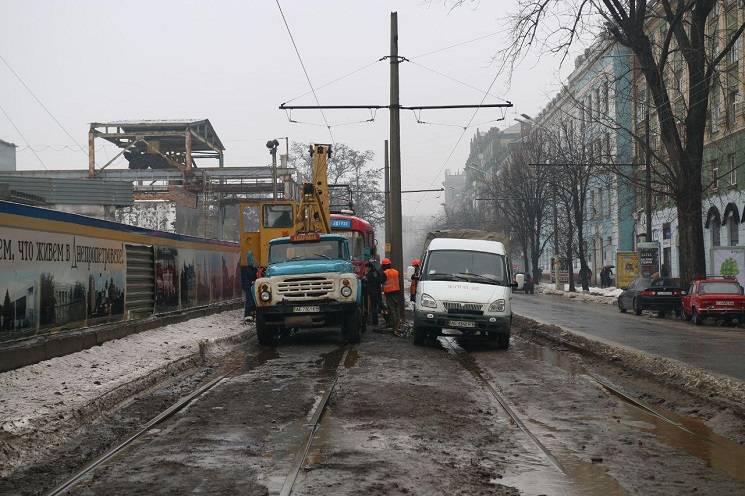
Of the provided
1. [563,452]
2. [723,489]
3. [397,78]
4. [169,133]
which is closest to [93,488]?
[563,452]

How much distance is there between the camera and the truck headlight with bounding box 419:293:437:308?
15984 mm

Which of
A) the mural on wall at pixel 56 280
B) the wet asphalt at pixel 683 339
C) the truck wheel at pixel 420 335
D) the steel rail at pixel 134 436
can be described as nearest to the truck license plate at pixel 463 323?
the truck wheel at pixel 420 335

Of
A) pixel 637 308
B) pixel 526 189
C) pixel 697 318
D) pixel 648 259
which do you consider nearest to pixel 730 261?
pixel 637 308

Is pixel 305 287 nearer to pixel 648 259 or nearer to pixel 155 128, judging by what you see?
pixel 648 259

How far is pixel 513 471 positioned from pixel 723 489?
1.46 metres

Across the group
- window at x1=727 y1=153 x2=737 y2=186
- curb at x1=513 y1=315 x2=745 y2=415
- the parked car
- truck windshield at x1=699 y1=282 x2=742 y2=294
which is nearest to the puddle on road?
curb at x1=513 y1=315 x2=745 y2=415

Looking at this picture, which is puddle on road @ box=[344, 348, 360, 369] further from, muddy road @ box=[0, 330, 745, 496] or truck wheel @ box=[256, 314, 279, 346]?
truck wheel @ box=[256, 314, 279, 346]

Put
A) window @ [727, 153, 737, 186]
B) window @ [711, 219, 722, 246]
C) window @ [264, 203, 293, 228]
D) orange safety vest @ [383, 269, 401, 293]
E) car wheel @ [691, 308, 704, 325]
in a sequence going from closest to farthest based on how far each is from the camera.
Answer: orange safety vest @ [383, 269, 401, 293] < window @ [264, 203, 293, 228] < car wheel @ [691, 308, 704, 325] < window @ [727, 153, 737, 186] < window @ [711, 219, 722, 246]

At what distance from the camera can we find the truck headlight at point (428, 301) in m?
16.0

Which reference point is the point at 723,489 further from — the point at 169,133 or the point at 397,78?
the point at 169,133

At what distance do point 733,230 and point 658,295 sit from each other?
33.0ft

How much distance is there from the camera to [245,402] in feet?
31.9

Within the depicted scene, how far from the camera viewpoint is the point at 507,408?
925 cm

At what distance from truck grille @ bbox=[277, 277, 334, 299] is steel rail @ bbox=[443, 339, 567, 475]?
282 cm
